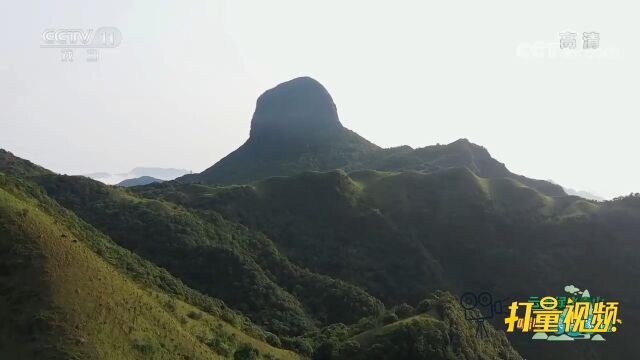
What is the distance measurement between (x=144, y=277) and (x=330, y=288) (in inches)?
1551

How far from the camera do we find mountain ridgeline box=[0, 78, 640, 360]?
84.0ft

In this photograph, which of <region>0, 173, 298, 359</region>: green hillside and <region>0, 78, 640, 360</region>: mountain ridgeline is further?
<region>0, 78, 640, 360</region>: mountain ridgeline

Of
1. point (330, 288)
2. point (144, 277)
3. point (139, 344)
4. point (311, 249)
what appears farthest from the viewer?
point (311, 249)

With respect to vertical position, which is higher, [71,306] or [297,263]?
[71,306]

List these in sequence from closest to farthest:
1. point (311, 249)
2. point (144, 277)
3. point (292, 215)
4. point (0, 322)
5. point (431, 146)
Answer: point (0, 322) → point (144, 277) → point (311, 249) → point (292, 215) → point (431, 146)

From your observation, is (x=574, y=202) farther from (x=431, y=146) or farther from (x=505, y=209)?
(x=431, y=146)

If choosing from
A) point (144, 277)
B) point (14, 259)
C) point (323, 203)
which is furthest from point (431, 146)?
point (14, 259)

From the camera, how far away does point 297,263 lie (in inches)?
3408

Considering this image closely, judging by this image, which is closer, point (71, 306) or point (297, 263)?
point (71, 306)

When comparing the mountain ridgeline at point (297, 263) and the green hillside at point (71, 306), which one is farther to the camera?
the mountain ridgeline at point (297, 263)

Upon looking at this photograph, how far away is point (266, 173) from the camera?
601 feet

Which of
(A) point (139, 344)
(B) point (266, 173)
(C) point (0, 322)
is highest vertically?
(B) point (266, 173)

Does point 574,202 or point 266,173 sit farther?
point 266,173

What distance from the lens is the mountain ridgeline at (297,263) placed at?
25.6 metres
